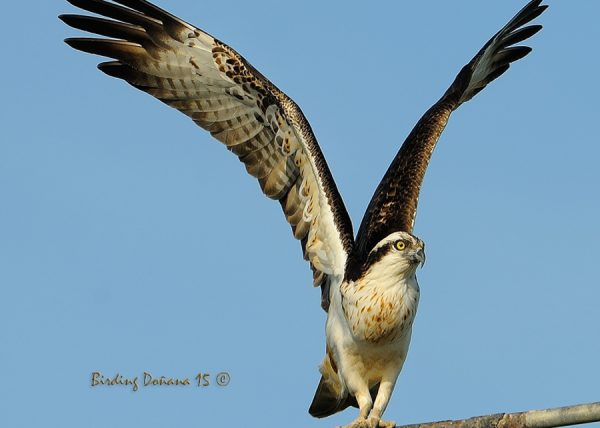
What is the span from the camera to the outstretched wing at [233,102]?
10.6 meters

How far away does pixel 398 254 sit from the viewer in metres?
9.61

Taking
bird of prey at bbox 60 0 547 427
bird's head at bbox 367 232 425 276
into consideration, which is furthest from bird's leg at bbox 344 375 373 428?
bird's head at bbox 367 232 425 276

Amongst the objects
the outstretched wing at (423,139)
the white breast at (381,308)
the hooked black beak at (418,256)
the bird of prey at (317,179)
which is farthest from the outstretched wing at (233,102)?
the hooked black beak at (418,256)

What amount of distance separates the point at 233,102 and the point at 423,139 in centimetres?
180

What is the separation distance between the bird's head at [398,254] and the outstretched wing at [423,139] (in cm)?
36

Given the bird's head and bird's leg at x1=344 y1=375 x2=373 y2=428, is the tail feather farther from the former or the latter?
the bird's head

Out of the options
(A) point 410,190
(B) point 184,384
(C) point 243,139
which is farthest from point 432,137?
(B) point 184,384

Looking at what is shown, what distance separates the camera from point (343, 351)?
1002 centimetres

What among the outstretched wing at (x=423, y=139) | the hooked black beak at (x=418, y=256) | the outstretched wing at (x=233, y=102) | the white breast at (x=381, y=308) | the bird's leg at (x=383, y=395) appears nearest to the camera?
the hooked black beak at (x=418, y=256)

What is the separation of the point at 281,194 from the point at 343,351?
5.82 ft

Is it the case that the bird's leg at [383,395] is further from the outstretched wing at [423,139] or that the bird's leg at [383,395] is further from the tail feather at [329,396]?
the outstretched wing at [423,139]

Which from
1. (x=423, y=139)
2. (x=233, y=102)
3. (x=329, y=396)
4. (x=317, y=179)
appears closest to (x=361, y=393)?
(x=329, y=396)

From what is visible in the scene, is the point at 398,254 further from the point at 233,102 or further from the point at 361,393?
the point at 233,102

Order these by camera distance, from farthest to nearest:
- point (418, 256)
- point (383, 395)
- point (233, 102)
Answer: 1. point (233, 102)
2. point (383, 395)
3. point (418, 256)
